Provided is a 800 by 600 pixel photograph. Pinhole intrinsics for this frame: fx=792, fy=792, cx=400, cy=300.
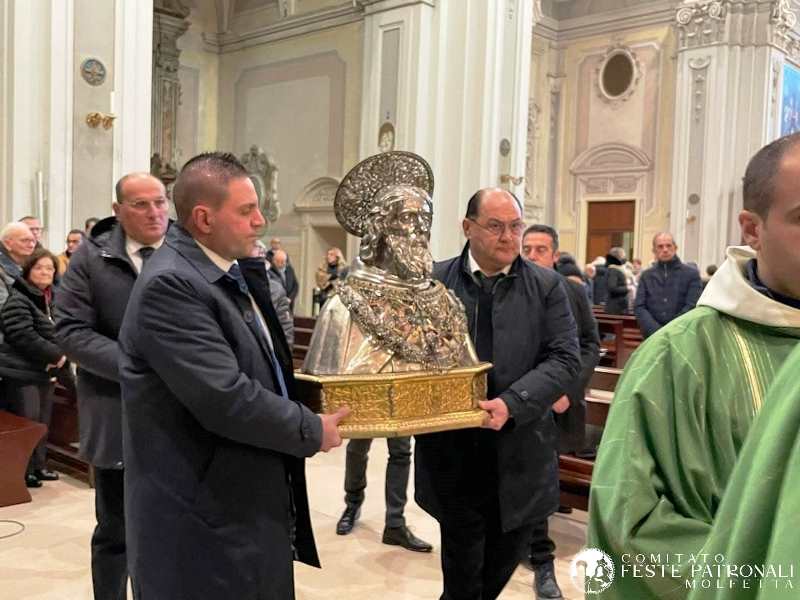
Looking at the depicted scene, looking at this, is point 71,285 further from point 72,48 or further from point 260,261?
point 72,48

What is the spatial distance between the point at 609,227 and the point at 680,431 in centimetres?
1789

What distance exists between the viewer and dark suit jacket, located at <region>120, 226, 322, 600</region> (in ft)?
6.35

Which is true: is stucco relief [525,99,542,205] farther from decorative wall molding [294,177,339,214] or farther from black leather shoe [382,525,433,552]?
black leather shoe [382,525,433,552]

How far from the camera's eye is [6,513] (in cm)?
479

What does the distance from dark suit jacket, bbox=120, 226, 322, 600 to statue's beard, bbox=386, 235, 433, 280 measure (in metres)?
0.77


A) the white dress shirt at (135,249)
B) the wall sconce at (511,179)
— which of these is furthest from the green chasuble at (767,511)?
the wall sconce at (511,179)

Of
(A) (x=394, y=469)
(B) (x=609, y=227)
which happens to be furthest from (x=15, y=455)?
(B) (x=609, y=227)

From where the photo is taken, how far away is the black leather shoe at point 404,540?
14.1ft

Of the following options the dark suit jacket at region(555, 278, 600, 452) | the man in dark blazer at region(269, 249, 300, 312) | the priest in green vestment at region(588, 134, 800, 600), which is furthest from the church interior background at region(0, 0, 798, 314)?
the priest in green vestment at region(588, 134, 800, 600)

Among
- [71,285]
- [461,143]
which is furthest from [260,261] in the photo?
[461,143]

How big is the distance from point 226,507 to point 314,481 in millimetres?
3630

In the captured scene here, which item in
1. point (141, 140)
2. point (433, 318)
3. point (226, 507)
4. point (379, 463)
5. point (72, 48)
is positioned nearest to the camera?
point (226, 507)

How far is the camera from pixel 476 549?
282cm

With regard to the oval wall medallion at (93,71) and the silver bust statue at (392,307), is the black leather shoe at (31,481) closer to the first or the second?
the silver bust statue at (392,307)
